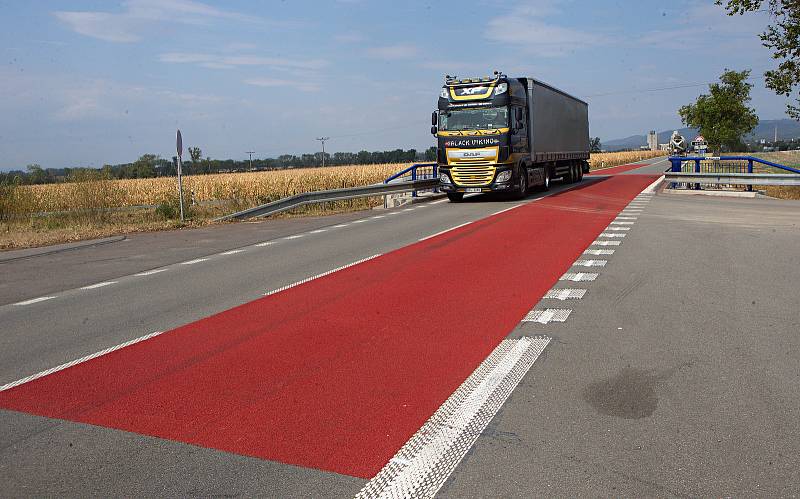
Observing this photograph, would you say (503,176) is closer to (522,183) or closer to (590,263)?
(522,183)

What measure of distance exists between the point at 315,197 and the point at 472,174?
5120mm

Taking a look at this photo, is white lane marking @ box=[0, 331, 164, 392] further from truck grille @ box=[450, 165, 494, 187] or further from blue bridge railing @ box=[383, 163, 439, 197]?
blue bridge railing @ box=[383, 163, 439, 197]

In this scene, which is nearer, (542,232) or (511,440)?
(511,440)

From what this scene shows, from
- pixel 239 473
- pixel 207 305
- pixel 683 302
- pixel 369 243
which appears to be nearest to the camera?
pixel 239 473

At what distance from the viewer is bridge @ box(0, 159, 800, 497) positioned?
3770 mm

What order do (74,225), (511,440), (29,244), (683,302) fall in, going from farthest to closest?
(74,225)
(29,244)
(683,302)
(511,440)

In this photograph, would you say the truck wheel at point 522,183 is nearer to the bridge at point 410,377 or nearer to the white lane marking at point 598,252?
the white lane marking at point 598,252

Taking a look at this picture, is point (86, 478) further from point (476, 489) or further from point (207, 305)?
point (207, 305)

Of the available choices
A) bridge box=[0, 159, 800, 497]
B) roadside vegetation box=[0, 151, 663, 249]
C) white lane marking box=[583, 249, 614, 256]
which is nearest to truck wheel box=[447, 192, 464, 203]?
roadside vegetation box=[0, 151, 663, 249]

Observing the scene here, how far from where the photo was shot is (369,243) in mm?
13977

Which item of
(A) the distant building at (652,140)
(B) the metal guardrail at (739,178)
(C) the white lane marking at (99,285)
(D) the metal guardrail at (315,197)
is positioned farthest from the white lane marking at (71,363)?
(A) the distant building at (652,140)

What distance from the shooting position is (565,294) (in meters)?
8.27

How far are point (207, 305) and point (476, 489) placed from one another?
5.50m

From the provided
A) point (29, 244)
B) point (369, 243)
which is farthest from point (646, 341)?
point (29, 244)
